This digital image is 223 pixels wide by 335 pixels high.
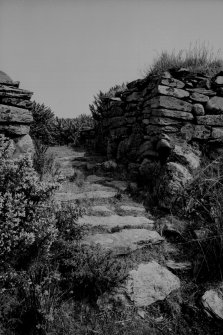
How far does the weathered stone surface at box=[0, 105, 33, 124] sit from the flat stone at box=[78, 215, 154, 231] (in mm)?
2100

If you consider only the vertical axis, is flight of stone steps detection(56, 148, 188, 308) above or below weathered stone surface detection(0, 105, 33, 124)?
below

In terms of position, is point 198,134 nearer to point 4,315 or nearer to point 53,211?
point 53,211

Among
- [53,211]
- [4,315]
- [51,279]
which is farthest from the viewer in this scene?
[53,211]

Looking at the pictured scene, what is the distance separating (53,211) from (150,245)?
1318 millimetres

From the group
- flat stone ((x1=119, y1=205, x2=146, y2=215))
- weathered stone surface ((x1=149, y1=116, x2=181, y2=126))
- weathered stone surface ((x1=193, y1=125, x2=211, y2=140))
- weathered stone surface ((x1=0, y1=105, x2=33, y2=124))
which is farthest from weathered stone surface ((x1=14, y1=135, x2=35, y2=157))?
weathered stone surface ((x1=193, y1=125, x2=211, y2=140))

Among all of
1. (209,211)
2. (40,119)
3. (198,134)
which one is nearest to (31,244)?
(209,211)

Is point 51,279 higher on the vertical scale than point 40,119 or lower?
lower

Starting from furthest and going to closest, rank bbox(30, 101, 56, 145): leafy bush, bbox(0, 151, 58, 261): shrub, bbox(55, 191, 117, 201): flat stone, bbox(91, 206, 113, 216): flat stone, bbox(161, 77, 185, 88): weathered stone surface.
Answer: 1. bbox(30, 101, 56, 145): leafy bush
2. bbox(161, 77, 185, 88): weathered stone surface
3. bbox(55, 191, 117, 201): flat stone
4. bbox(91, 206, 113, 216): flat stone
5. bbox(0, 151, 58, 261): shrub

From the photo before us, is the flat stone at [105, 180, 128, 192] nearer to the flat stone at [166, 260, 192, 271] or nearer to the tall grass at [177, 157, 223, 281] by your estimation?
the tall grass at [177, 157, 223, 281]

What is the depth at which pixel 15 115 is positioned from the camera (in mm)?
4535

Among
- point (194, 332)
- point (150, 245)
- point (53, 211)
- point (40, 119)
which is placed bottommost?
point (194, 332)

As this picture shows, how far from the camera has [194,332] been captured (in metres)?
2.51

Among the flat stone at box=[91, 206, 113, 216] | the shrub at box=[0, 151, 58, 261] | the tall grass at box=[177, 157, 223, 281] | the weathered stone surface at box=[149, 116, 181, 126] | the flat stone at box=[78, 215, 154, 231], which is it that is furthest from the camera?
the weathered stone surface at box=[149, 116, 181, 126]

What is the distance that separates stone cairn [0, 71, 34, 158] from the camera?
4.48m
